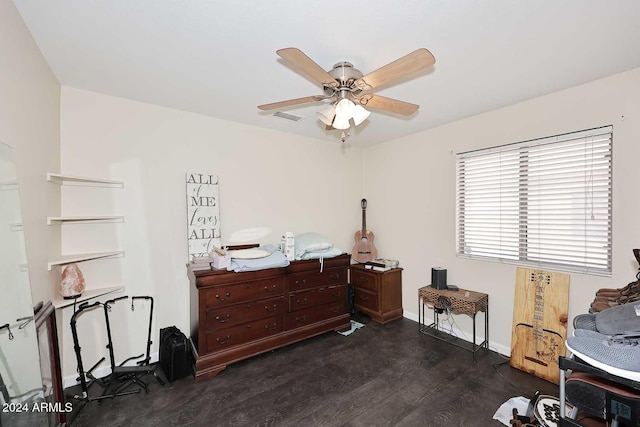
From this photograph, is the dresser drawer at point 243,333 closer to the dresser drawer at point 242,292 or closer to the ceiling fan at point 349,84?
the dresser drawer at point 242,292

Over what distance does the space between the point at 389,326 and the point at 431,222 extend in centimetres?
145

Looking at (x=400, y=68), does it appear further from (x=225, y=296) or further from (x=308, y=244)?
(x=225, y=296)

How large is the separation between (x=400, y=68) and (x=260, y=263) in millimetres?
2129

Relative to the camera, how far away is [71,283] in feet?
7.01

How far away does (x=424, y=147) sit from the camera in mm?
3588

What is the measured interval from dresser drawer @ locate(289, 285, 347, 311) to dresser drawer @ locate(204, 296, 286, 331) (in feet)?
0.46

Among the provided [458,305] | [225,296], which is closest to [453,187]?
[458,305]

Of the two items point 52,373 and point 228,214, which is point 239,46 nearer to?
point 228,214

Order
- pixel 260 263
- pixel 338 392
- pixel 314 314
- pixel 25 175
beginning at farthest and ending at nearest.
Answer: pixel 314 314 < pixel 260 263 < pixel 338 392 < pixel 25 175

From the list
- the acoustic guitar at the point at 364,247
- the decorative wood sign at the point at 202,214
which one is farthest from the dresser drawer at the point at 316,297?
the decorative wood sign at the point at 202,214

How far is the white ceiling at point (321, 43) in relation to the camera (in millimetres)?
1443

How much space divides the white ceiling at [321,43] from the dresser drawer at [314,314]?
2297 mm

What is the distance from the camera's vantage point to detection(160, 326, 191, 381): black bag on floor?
242 cm

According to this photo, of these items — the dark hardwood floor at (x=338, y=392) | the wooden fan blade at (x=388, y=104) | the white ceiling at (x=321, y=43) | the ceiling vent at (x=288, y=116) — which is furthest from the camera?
the ceiling vent at (x=288, y=116)
